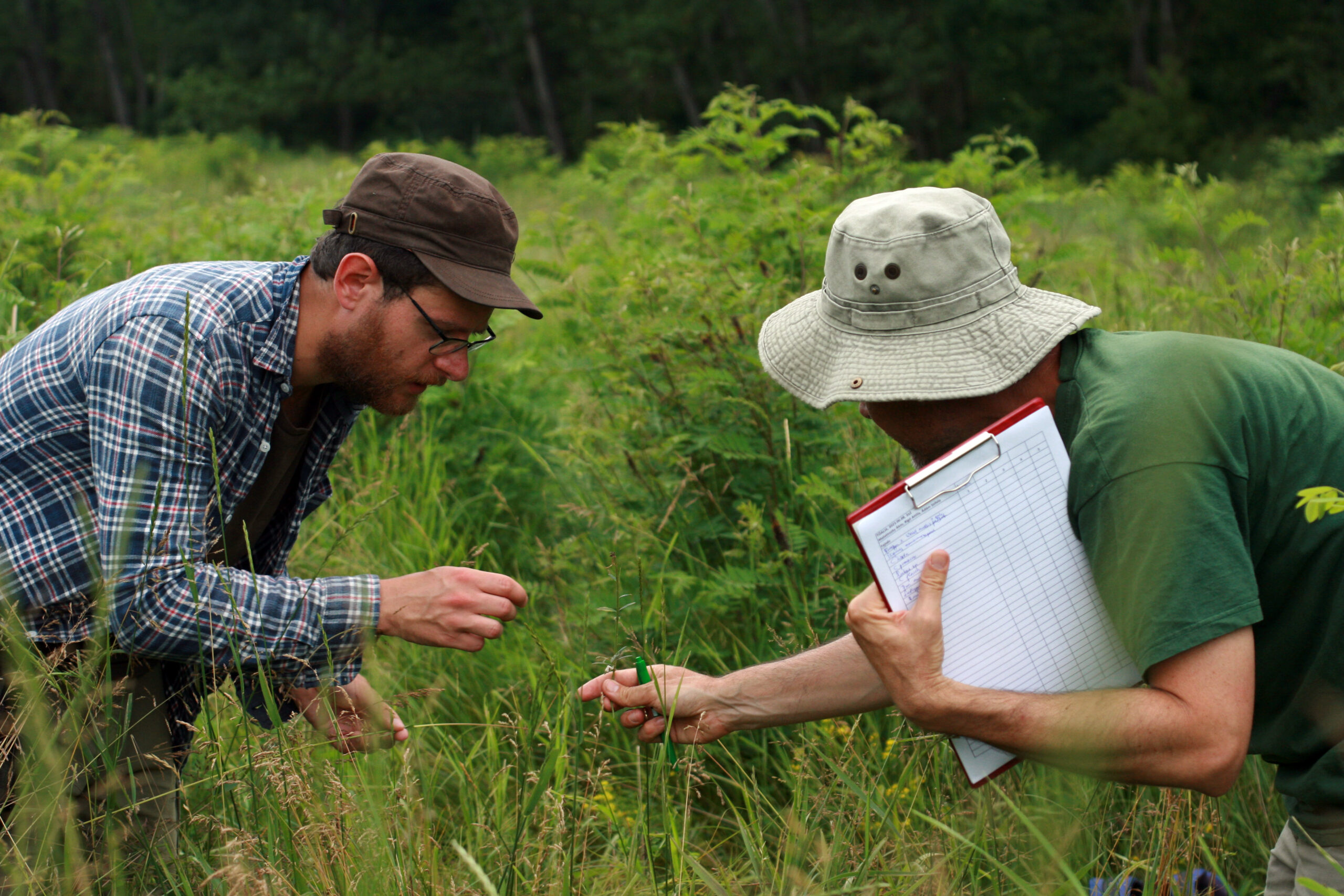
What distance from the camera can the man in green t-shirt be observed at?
1463 millimetres

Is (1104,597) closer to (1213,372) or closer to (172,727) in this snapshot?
(1213,372)

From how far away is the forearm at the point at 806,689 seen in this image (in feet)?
6.95

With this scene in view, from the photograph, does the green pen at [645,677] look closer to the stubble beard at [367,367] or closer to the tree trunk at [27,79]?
the stubble beard at [367,367]

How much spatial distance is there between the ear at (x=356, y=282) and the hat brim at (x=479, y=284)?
0.11m

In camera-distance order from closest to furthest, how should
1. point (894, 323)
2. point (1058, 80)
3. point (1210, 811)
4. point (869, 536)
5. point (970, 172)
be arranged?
1. point (869, 536)
2. point (894, 323)
3. point (1210, 811)
4. point (970, 172)
5. point (1058, 80)

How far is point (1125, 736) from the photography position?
1.49 m

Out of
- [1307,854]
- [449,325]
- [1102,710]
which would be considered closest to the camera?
[1102,710]

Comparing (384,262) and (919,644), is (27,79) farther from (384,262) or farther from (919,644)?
(919,644)

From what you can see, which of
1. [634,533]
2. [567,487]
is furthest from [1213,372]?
[567,487]

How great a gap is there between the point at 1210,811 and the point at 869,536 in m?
1.34

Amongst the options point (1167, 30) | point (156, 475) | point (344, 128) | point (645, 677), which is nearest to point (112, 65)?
point (344, 128)

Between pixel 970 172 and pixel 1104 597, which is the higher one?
pixel 1104 597

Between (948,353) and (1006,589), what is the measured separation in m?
0.41

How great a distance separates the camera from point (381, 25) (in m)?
44.5
